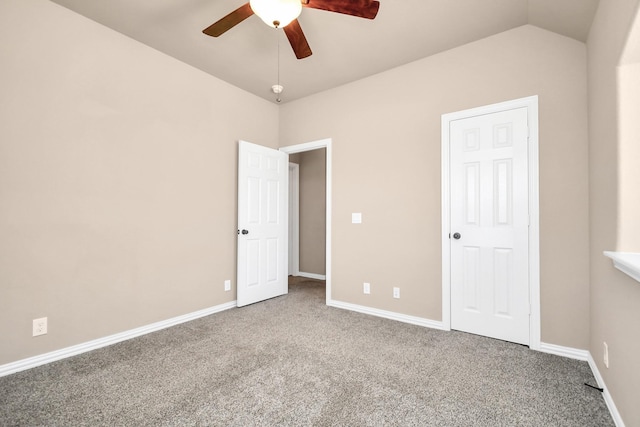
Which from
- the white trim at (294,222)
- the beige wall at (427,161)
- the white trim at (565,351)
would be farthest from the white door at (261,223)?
the white trim at (565,351)

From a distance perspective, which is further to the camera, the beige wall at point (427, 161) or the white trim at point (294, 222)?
the white trim at point (294, 222)

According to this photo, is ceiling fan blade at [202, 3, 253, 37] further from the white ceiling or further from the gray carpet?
the gray carpet

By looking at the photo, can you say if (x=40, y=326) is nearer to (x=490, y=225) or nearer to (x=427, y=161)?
(x=427, y=161)

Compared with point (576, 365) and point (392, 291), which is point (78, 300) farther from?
point (576, 365)

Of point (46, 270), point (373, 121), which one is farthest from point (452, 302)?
point (46, 270)

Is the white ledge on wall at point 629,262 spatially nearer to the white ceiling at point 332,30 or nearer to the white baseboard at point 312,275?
the white ceiling at point 332,30

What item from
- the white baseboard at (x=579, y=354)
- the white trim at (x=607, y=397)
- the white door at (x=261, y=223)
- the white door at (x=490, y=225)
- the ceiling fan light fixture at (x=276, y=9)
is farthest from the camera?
the white door at (x=261, y=223)

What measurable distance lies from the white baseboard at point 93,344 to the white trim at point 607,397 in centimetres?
334

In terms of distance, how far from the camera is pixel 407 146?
316 cm

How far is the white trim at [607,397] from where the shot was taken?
152 cm

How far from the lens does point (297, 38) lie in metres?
2.06

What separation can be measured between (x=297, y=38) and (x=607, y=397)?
296cm

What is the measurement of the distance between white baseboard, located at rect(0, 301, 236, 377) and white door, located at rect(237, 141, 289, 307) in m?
0.60

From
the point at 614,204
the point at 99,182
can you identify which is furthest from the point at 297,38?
the point at 614,204
